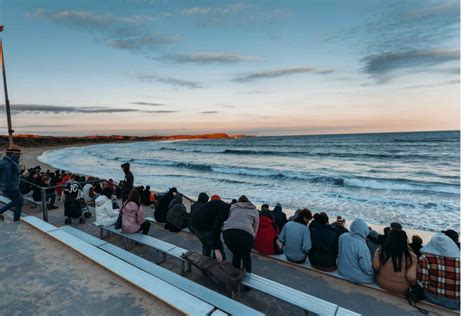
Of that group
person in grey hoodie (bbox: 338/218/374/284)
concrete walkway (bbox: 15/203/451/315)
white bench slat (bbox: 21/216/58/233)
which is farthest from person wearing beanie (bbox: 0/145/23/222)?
person in grey hoodie (bbox: 338/218/374/284)

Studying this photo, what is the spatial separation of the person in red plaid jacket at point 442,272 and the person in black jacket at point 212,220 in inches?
116

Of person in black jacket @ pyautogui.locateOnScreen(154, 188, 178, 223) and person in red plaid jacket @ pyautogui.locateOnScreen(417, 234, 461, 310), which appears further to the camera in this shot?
person in black jacket @ pyautogui.locateOnScreen(154, 188, 178, 223)

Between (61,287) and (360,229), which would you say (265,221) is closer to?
(360,229)

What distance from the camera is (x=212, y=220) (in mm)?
4047

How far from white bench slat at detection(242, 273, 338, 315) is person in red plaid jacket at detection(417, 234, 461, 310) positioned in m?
1.54

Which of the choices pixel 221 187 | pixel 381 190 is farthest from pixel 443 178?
pixel 221 187

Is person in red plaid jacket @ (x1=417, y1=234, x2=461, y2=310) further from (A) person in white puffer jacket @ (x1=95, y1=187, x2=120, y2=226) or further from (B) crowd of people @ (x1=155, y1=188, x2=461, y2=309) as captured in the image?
(A) person in white puffer jacket @ (x1=95, y1=187, x2=120, y2=226)

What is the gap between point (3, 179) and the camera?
5367mm

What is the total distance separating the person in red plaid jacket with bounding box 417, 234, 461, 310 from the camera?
10.6 ft

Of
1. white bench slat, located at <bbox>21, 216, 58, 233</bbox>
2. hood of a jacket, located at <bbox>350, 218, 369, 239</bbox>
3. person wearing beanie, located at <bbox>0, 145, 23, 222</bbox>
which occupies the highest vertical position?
person wearing beanie, located at <bbox>0, 145, 23, 222</bbox>

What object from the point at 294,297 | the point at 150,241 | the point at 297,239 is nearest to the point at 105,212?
the point at 150,241

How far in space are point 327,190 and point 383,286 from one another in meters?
14.7

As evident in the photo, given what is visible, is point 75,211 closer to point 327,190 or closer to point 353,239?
point 353,239
